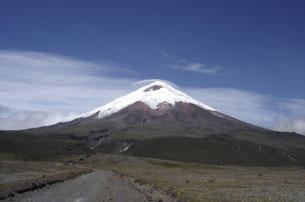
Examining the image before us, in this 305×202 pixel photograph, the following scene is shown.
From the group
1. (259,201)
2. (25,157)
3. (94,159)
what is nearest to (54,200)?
(259,201)

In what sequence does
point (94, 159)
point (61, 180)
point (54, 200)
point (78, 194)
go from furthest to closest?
point (94, 159), point (61, 180), point (78, 194), point (54, 200)

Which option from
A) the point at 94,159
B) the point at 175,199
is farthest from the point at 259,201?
the point at 94,159

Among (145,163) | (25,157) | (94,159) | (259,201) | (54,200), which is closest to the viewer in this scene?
(259,201)

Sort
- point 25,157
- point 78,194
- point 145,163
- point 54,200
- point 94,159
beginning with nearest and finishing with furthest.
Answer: point 54,200 → point 78,194 → point 145,163 → point 94,159 → point 25,157

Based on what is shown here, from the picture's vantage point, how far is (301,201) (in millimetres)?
26391

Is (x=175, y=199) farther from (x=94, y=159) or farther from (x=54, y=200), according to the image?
(x=94, y=159)

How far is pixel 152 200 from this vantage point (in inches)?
1091

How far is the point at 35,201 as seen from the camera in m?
25.8

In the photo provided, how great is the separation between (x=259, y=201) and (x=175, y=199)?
6.18m

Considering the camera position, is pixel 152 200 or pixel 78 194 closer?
pixel 152 200

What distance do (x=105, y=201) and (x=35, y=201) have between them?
17.3ft

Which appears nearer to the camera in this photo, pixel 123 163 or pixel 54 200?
pixel 54 200

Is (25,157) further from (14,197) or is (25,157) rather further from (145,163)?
(14,197)

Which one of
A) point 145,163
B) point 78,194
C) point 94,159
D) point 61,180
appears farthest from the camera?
point 94,159
